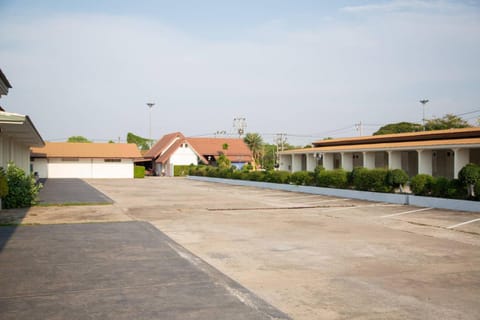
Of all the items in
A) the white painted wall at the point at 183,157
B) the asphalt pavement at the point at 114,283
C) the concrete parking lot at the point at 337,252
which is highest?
the white painted wall at the point at 183,157

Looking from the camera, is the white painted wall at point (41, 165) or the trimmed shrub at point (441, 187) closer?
the trimmed shrub at point (441, 187)

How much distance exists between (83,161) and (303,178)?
34.0 metres

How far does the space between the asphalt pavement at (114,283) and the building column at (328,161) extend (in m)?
28.5

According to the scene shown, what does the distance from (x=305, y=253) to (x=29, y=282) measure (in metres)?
5.43

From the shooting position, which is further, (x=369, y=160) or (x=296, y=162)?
(x=296, y=162)

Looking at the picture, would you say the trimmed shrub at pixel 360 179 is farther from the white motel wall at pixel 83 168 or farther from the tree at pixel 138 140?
the tree at pixel 138 140

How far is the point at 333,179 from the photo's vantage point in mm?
27422

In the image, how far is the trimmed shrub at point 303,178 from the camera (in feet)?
101

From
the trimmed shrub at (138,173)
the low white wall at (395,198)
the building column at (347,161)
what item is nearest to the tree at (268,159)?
the building column at (347,161)

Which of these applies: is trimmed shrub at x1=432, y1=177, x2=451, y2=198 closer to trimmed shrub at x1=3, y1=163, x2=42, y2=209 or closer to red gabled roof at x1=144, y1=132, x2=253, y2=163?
trimmed shrub at x1=3, y1=163, x2=42, y2=209

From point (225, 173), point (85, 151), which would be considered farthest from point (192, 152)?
point (225, 173)

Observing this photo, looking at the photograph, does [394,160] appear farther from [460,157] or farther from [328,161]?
[328,161]

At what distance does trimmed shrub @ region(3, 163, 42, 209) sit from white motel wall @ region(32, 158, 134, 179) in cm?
3714

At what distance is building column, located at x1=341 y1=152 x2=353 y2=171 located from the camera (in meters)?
35.9
